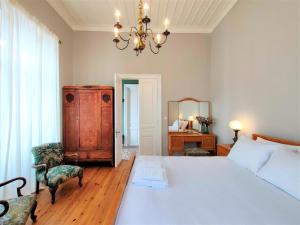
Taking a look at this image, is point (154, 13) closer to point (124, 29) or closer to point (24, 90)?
point (124, 29)

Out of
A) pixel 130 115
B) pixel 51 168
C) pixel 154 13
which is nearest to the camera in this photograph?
pixel 51 168

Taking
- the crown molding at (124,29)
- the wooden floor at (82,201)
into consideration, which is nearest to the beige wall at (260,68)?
the crown molding at (124,29)

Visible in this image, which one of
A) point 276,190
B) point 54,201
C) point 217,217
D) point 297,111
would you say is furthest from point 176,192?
point 54,201

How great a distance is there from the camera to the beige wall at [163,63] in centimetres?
455

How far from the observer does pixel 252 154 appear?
2025mm

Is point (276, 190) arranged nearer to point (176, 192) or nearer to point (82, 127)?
point (176, 192)

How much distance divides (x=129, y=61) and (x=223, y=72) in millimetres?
2288

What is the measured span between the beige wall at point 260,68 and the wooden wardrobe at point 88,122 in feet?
8.37

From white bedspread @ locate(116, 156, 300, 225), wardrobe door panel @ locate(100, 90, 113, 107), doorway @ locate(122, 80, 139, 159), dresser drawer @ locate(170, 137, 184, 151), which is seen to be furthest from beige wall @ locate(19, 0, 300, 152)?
doorway @ locate(122, 80, 139, 159)

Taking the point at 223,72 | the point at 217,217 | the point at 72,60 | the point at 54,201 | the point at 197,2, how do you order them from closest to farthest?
the point at 217,217, the point at 54,201, the point at 197,2, the point at 223,72, the point at 72,60

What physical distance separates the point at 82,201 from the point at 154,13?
3790 millimetres

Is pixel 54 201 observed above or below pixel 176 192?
below

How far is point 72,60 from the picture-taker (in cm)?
448

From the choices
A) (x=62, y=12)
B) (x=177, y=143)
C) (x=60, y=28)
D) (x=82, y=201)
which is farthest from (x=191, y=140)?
(x=62, y=12)
